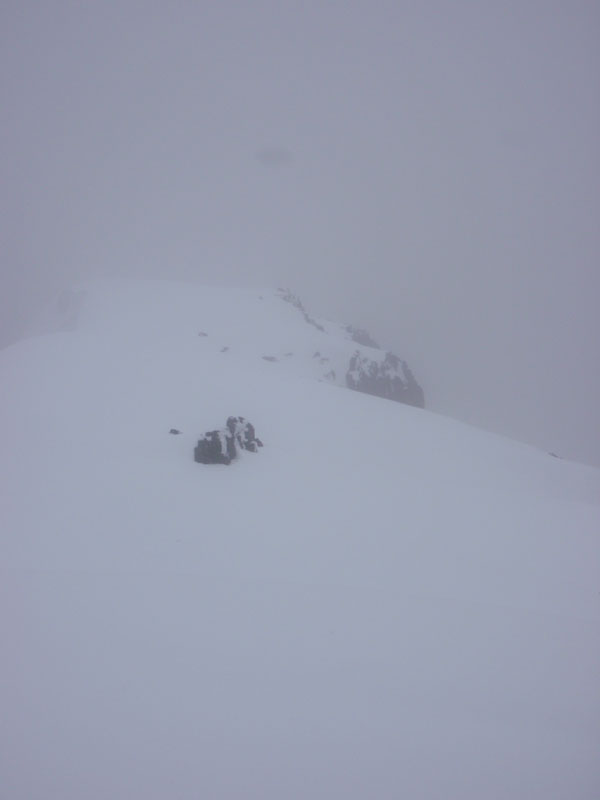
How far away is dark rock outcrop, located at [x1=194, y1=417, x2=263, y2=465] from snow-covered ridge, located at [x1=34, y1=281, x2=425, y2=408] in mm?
12731

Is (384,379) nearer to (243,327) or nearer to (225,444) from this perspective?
(243,327)

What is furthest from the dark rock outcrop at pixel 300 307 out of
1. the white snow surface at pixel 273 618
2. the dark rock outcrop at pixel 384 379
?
the white snow surface at pixel 273 618

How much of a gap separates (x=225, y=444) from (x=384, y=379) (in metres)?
22.2

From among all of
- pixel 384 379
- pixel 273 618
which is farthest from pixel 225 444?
pixel 384 379

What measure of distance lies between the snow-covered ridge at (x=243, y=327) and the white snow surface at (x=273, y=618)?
1365cm

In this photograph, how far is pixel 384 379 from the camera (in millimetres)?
32375

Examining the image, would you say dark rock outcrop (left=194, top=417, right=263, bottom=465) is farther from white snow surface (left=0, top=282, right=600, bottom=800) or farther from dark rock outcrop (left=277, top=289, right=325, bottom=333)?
dark rock outcrop (left=277, top=289, right=325, bottom=333)

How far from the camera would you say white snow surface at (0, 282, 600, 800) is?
14.5ft

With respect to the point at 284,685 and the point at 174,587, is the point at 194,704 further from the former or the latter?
the point at 174,587

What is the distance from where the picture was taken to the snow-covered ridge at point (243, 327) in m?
28.2

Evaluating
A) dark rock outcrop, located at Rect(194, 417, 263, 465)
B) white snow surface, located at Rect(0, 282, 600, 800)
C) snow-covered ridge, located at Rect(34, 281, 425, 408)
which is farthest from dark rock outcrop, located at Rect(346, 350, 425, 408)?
dark rock outcrop, located at Rect(194, 417, 263, 465)

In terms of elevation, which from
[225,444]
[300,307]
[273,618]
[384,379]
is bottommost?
[273,618]

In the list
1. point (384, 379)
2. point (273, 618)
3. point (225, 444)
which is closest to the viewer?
point (273, 618)

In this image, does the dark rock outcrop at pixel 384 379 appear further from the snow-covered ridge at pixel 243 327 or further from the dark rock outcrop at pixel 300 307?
the dark rock outcrop at pixel 300 307
